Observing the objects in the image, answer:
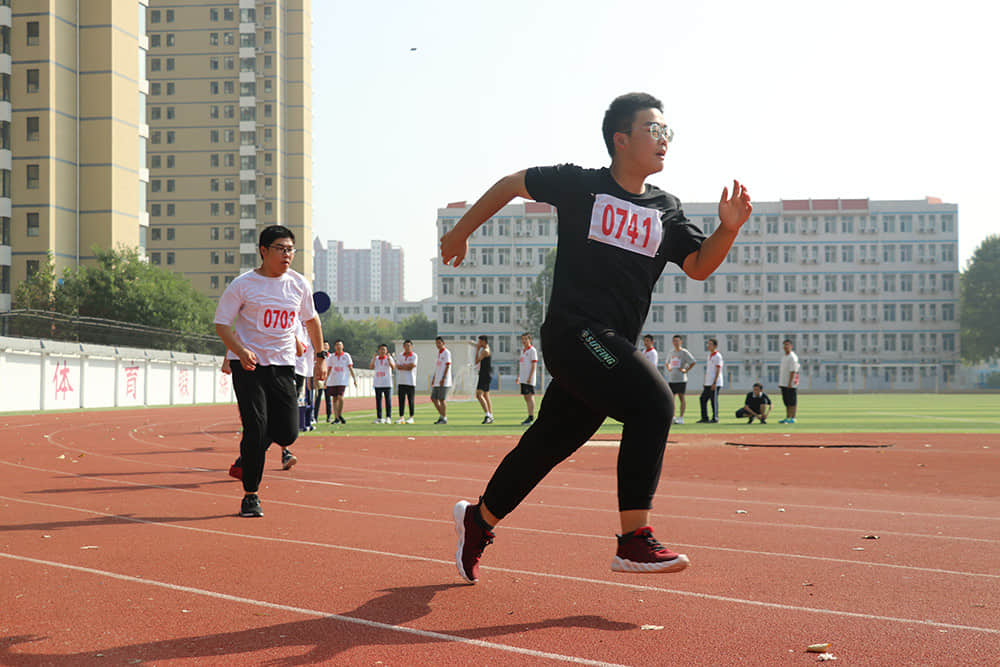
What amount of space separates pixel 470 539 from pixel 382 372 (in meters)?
18.6

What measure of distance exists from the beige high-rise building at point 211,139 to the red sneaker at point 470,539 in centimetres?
9878

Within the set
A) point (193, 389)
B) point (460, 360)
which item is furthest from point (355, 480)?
point (460, 360)

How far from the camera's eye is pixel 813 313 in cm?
10931

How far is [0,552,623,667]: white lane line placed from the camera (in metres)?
3.54

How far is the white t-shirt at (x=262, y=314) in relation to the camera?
288 inches

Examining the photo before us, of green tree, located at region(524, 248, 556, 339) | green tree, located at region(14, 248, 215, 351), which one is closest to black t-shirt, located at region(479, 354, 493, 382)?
green tree, located at region(14, 248, 215, 351)

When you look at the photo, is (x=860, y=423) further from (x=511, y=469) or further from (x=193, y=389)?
(x=193, y=389)

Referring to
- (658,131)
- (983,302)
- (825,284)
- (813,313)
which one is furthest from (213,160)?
(658,131)

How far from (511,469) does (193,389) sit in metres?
39.1

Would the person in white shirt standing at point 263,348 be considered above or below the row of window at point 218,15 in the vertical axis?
A: below

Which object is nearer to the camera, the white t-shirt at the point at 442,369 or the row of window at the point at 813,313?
the white t-shirt at the point at 442,369

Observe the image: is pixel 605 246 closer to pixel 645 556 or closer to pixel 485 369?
pixel 645 556

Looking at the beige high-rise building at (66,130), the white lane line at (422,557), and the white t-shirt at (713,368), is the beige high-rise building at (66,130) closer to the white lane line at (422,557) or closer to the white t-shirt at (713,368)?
the white t-shirt at (713,368)

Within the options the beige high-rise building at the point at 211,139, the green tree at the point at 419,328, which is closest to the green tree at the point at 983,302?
the green tree at the point at 419,328
